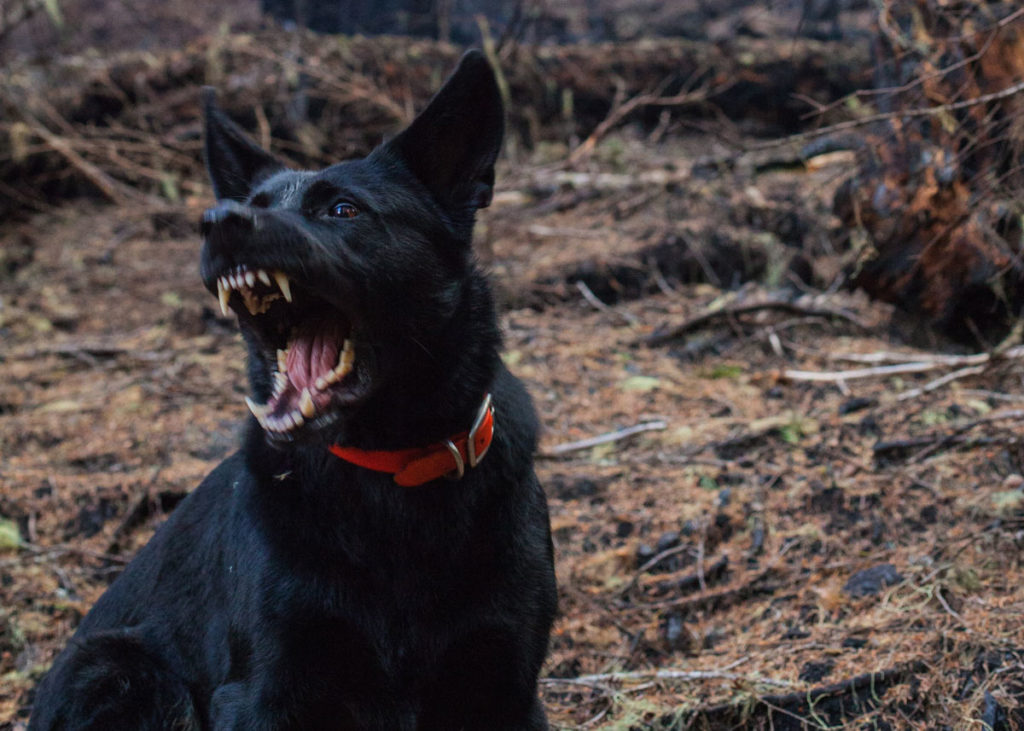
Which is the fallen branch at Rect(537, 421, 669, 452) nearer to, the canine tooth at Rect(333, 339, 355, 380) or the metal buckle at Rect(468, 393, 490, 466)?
the metal buckle at Rect(468, 393, 490, 466)

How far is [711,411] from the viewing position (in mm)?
5281

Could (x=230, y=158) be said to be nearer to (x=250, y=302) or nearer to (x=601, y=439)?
(x=250, y=302)

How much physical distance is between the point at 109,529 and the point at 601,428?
2896 millimetres

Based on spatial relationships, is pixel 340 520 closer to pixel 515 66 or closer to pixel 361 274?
pixel 361 274

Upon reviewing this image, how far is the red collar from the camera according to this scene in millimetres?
2451

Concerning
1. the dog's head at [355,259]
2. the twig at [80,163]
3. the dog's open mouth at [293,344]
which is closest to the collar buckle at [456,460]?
the dog's head at [355,259]

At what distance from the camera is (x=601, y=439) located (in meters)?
5.01

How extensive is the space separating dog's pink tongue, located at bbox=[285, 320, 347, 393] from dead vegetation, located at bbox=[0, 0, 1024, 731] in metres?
1.65

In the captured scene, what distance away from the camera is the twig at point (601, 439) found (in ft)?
16.2

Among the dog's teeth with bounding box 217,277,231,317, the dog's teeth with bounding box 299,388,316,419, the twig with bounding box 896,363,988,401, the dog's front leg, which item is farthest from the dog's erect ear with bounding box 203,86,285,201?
the twig with bounding box 896,363,988,401

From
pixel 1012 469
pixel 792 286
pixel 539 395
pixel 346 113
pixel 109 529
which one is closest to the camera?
pixel 1012 469

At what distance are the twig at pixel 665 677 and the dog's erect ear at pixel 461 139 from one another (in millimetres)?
1879

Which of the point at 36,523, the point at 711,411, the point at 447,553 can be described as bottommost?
the point at 711,411

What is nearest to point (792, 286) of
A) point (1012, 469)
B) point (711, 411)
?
point (711, 411)
